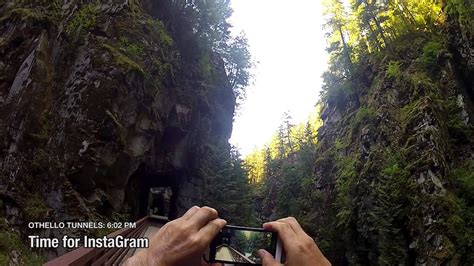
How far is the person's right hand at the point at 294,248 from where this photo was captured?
128cm

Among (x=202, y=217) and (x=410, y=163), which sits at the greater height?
(x=410, y=163)

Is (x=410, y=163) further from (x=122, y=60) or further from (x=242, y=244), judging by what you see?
(x=242, y=244)

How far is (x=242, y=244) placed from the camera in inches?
76.0

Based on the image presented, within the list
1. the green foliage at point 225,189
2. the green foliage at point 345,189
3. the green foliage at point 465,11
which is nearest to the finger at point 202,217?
the green foliage at point 345,189

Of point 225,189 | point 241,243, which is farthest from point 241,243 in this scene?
point 225,189

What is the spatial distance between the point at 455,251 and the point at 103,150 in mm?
13565

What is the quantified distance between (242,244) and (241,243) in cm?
2

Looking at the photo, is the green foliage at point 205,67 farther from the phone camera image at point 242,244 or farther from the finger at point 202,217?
the finger at point 202,217

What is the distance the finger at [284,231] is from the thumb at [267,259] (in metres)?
0.07

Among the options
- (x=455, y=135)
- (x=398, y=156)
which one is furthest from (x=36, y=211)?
(x=455, y=135)

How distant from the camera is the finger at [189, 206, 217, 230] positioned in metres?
1.30

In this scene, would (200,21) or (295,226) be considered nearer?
(295,226)

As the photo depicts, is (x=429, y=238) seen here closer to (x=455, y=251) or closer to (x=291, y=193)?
(x=455, y=251)

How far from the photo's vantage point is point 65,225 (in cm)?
1092
